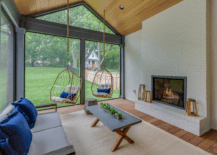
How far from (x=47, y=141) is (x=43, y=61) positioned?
3.09 m

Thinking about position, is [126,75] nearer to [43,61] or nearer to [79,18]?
[79,18]

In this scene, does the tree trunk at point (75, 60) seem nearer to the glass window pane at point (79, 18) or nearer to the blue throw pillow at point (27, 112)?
the glass window pane at point (79, 18)

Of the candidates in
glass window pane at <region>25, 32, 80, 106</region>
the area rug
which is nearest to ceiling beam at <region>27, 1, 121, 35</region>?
glass window pane at <region>25, 32, 80, 106</region>

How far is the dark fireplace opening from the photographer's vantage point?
107 inches

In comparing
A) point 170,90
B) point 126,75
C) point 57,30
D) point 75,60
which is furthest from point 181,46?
point 57,30

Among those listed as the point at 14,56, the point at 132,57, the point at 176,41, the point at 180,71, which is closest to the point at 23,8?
the point at 14,56

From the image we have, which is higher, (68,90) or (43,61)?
(43,61)

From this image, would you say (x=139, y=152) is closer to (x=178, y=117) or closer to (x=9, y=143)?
(x=178, y=117)

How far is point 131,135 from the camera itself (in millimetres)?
2182

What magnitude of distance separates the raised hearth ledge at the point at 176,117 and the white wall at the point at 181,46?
12.5 inches

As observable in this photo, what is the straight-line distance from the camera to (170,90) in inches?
118

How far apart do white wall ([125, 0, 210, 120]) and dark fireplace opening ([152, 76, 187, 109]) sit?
0.41 ft

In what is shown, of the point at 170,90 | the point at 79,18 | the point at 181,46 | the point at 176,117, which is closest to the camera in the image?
the point at 176,117

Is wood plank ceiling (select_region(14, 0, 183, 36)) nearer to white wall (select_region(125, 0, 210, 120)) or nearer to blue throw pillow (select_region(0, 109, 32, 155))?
white wall (select_region(125, 0, 210, 120))
